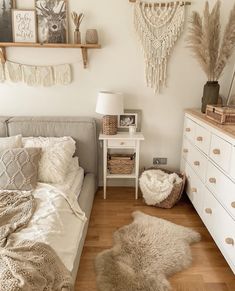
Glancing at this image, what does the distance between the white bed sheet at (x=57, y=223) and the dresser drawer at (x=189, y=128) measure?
1284 mm

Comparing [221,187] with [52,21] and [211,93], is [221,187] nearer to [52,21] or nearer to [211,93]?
[211,93]

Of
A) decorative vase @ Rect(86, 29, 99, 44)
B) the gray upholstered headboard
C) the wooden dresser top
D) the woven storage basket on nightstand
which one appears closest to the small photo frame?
decorative vase @ Rect(86, 29, 99, 44)

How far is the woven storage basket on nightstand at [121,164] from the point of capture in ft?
9.36

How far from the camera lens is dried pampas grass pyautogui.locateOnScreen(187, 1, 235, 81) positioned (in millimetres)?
2480

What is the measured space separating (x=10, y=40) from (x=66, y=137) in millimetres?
1143

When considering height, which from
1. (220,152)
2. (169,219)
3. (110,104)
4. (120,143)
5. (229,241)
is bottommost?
(169,219)

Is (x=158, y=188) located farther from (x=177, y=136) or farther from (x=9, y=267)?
(x=9, y=267)

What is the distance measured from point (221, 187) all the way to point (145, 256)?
750mm

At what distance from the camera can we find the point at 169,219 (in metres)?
2.54

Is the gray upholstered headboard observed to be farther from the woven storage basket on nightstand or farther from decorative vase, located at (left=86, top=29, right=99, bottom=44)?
decorative vase, located at (left=86, top=29, right=99, bottom=44)

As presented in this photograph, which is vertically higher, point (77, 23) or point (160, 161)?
point (77, 23)

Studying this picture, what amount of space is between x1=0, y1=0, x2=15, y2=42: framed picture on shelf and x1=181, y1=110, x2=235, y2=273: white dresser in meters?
2.00

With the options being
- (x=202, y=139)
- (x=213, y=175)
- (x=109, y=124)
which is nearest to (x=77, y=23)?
(x=109, y=124)

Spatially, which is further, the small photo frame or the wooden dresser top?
the small photo frame
